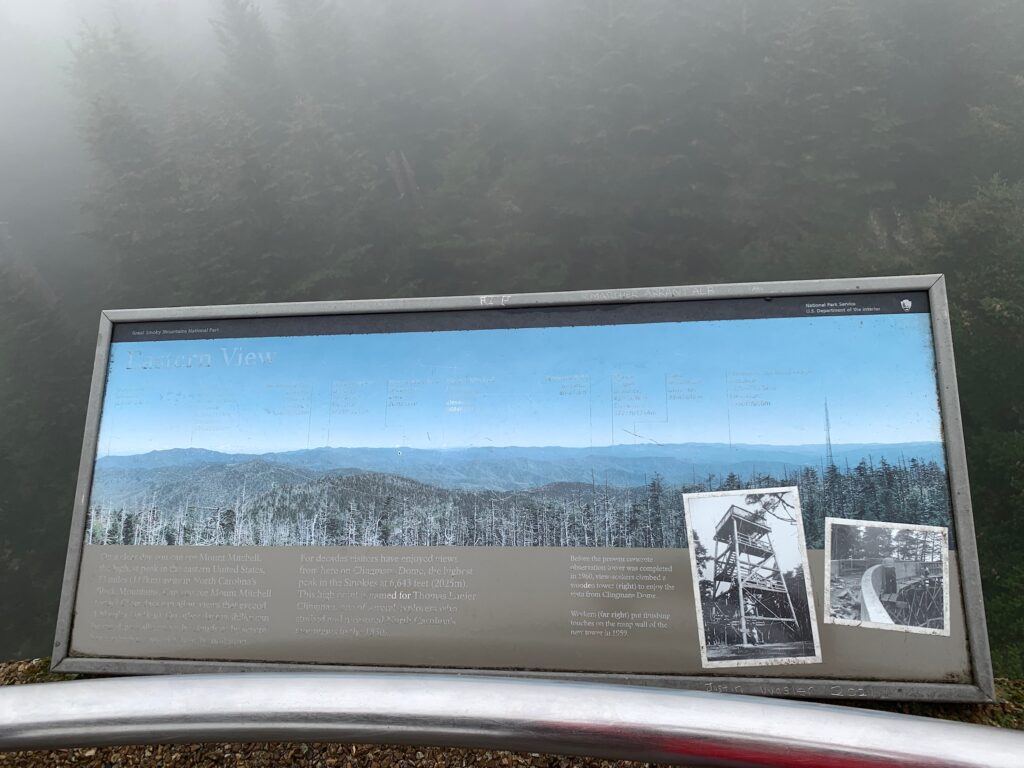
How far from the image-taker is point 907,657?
5.16ft

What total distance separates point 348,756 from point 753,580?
1.30 metres

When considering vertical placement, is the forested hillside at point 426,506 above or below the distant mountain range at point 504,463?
below

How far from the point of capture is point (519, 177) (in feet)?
23.5

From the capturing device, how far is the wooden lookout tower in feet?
5.28

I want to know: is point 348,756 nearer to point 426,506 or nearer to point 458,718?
point 426,506

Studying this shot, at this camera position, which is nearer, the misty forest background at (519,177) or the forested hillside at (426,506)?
the forested hillside at (426,506)

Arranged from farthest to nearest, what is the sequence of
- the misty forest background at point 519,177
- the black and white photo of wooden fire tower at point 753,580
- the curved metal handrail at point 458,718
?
the misty forest background at point 519,177 < the black and white photo of wooden fire tower at point 753,580 < the curved metal handrail at point 458,718

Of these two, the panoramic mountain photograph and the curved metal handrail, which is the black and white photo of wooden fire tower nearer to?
the panoramic mountain photograph

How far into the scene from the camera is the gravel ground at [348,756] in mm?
1654

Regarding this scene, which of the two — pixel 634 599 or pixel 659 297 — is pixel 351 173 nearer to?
pixel 659 297

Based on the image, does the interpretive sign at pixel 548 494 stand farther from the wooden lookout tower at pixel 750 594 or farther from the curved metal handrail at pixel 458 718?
the curved metal handrail at pixel 458 718

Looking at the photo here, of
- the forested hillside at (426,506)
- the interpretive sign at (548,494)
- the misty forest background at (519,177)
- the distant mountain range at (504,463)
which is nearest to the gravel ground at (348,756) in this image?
the interpretive sign at (548,494)

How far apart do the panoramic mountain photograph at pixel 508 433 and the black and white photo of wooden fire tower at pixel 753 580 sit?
2.4 inches

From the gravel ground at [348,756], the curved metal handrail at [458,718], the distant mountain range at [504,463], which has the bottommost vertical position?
the gravel ground at [348,756]
